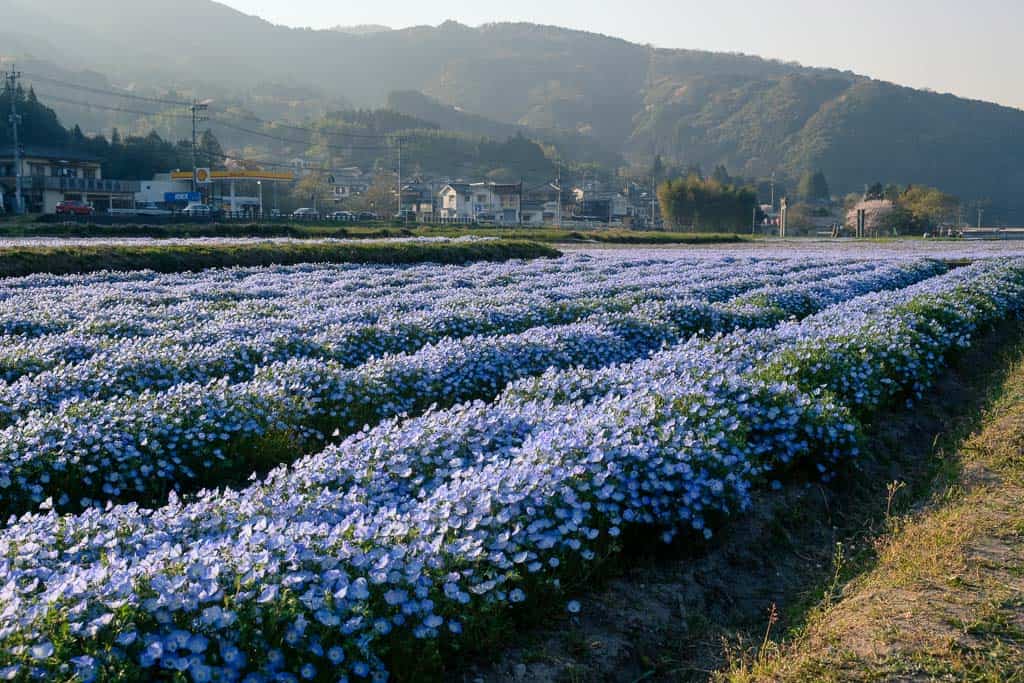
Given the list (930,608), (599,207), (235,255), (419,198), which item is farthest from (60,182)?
(930,608)

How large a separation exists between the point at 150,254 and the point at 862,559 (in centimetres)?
2729

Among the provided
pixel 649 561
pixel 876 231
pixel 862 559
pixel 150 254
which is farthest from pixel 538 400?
pixel 876 231

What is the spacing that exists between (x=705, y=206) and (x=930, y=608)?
11556 centimetres

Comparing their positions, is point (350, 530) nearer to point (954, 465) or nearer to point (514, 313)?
point (954, 465)

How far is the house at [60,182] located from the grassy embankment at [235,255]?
5640cm

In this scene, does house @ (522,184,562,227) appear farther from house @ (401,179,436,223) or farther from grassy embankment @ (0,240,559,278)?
grassy embankment @ (0,240,559,278)

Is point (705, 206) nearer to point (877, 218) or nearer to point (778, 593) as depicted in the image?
point (877, 218)

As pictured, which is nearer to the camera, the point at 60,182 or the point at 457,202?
the point at 60,182

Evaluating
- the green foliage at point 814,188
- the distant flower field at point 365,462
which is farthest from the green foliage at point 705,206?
the distant flower field at point 365,462

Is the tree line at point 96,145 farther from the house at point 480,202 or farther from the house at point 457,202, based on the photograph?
the house at point 480,202

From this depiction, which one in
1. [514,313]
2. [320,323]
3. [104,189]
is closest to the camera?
[320,323]

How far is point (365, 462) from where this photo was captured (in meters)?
6.60

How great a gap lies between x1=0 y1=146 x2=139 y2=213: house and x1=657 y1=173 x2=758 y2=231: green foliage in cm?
6723

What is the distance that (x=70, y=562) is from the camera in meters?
4.86
